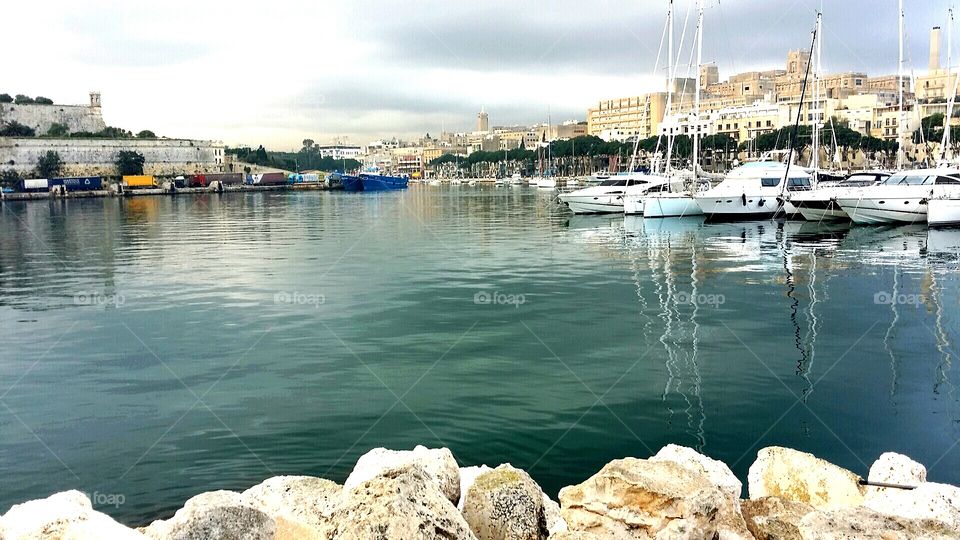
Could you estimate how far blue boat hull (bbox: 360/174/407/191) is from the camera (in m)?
122

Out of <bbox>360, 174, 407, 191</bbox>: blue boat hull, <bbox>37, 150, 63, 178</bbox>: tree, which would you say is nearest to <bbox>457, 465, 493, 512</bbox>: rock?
<bbox>360, 174, 407, 191</bbox>: blue boat hull

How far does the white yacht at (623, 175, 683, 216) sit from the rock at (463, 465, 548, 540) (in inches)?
1464

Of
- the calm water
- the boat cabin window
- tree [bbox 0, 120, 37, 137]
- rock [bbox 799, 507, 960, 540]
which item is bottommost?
the calm water

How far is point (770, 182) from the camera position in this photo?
40.4 metres

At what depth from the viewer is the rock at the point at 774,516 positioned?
545 centimetres

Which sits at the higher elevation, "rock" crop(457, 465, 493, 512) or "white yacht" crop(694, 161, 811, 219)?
"white yacht" crop(694, 161, 811, 219)

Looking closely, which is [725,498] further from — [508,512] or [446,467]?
[446,467]

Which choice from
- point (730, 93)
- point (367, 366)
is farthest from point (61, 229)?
point (730, 93)

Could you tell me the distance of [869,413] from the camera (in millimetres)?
9414

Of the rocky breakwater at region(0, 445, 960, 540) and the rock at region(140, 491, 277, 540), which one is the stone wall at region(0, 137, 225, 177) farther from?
the rock at region(140, 491, 277, 540)

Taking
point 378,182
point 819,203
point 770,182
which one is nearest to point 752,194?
point 770,182

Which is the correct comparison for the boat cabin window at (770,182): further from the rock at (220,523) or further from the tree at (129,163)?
the tree at (129,163)

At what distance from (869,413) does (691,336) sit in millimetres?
4367

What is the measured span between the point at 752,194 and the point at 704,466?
35.7 m
